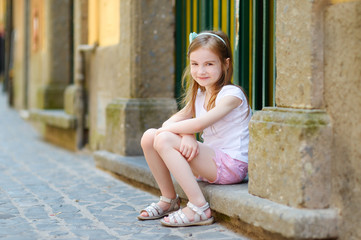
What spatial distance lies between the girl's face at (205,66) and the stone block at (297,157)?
581mm

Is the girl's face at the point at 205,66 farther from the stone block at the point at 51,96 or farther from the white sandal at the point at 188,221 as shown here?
the stone block at the point at 51,96

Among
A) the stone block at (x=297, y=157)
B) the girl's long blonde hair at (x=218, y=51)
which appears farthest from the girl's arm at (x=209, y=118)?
the stone block at (x=297, y=157)

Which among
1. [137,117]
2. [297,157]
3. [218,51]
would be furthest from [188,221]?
[137,117]

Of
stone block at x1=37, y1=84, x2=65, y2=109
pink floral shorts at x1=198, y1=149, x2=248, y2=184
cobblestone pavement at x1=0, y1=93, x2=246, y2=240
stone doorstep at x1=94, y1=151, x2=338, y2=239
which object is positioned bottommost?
cobblestone pavement at x1=0, y1=93, x2=246, y2=240

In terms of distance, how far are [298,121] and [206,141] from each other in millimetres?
918

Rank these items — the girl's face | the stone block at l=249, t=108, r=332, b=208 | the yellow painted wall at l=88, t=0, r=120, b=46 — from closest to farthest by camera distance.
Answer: the stone block at l=249, t=108, r=332, b=208
the girl's face
the yellow painted wall at l=88, t=0, r=120, b=46

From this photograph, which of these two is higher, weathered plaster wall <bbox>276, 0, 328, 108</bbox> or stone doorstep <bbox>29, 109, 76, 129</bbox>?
weathered plaster wall <bbox>276, 0, 328, 108</bbox>

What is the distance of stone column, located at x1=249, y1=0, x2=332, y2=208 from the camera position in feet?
9.32

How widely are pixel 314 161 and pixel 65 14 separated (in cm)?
696

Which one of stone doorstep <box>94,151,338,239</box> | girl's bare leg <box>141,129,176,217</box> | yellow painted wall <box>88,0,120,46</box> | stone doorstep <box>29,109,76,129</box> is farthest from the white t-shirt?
stone doorstep <box>29,109,76,129</box>

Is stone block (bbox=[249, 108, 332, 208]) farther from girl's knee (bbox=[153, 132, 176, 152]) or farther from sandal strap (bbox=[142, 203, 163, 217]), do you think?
sandal strap (bbox=[142, 203, 163, 217])

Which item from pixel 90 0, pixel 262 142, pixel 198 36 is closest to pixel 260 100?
pixel 198 36

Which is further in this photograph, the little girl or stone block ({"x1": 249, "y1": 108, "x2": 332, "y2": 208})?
the little girl

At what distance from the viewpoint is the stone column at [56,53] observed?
9039 mm
